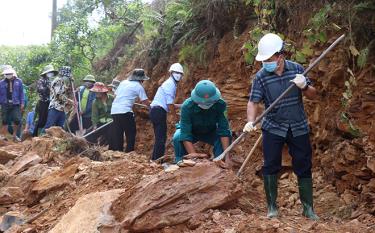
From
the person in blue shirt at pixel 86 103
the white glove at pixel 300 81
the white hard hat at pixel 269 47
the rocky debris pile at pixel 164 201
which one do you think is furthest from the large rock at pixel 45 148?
the white glove at pixel 300 81

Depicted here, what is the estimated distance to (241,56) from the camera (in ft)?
32.6

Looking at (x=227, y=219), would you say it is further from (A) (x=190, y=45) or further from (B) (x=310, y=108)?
(A) (x=190, y=45)

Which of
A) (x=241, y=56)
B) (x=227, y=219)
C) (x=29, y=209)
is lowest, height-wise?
(x=29, y=209)

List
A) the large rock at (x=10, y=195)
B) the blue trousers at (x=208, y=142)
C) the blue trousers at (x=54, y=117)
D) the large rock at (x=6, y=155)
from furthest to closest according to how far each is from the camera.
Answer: the blue trousers at (x=54, y=117), the large rock at (x=6, y=155), the large rock at (x=10, y=195), the blue trousers at (x=208, y=142)

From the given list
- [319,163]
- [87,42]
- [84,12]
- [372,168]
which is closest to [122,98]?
[319,163]

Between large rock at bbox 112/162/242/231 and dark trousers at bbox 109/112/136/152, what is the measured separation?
4.49 m

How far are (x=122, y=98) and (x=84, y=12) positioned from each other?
10.1 meters

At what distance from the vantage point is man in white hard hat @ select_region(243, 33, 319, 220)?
5.62 m

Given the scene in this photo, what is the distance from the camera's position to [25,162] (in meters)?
9.50

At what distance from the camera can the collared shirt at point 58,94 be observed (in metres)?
11.7

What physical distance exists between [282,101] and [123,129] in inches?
204

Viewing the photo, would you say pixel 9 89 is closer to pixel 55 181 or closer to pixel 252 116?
pixel 55 181

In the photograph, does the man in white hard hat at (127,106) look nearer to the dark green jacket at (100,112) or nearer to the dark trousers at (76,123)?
the dark green jacket at (100,112)

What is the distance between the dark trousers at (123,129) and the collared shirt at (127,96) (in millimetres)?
104
